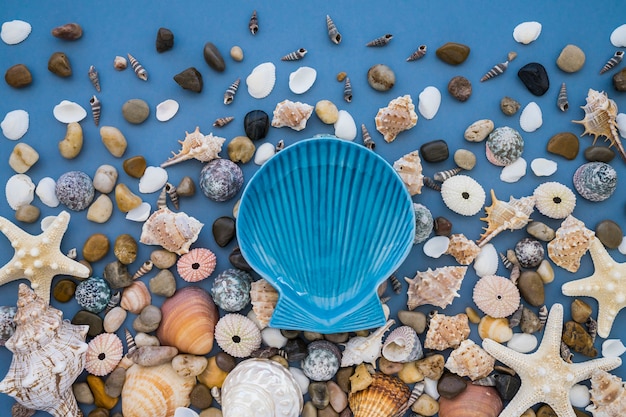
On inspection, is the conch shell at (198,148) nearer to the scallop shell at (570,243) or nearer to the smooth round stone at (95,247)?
the smooth round stone at (95,247)

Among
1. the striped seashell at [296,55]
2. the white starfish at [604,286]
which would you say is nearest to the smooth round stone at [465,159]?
the white starfish at [604,286]

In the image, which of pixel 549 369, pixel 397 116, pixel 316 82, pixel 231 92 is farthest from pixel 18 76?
pixel 549 369

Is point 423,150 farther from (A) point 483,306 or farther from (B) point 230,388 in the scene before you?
(B) point 230,388

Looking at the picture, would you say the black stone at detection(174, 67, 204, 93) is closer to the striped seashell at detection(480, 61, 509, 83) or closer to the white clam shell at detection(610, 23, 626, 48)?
the striped seashell at detection(480, 61, 509, 83)

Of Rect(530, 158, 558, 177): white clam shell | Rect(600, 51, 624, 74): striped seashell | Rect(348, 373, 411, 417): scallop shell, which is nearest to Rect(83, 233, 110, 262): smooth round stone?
Rect(348, 373, 411, 417): scallop shell

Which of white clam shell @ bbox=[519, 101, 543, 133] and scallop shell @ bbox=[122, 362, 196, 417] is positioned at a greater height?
white clam shell @ bbox=[519, 101, 543, 133]

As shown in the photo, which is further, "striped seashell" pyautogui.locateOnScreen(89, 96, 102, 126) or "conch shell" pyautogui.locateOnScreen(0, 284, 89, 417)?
"striped seashell" pyautogui.locateOnScreen(89, 96, 102, 126)
